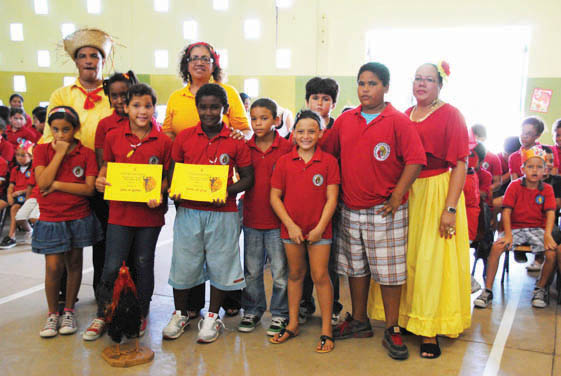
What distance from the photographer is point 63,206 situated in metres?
3.09

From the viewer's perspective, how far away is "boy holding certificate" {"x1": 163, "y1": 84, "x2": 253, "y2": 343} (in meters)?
2.93

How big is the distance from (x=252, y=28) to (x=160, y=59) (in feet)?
7.07

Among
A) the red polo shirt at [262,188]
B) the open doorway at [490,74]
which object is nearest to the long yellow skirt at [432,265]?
the red polo shirt at [262,188]

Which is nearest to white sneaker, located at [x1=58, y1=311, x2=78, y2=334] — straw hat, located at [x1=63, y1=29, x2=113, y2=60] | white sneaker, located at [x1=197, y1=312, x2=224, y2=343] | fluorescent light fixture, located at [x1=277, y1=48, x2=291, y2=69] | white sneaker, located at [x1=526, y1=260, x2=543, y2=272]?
white sneaker, located at [x1=197, y1=312, x2=224, y2=343]

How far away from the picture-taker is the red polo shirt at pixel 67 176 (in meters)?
3.08

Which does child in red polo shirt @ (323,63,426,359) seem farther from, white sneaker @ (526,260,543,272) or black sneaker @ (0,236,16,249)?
black sneaker @ (0,236,16,249)

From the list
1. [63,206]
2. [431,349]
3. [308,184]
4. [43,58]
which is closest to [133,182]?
[63,206]

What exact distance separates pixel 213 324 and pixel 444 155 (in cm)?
187

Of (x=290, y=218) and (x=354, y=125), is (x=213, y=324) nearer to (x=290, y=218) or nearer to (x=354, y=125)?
(x=290, y=218)

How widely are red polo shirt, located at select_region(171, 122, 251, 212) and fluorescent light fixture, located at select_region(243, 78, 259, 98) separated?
6.86 meters

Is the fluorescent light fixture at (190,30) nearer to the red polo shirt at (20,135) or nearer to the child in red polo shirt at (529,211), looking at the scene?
the red polo shirt at (20,135)

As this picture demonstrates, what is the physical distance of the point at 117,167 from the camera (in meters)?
2.94

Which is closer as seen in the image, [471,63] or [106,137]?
[106,137]

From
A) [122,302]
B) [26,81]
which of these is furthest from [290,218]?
[26,81]
